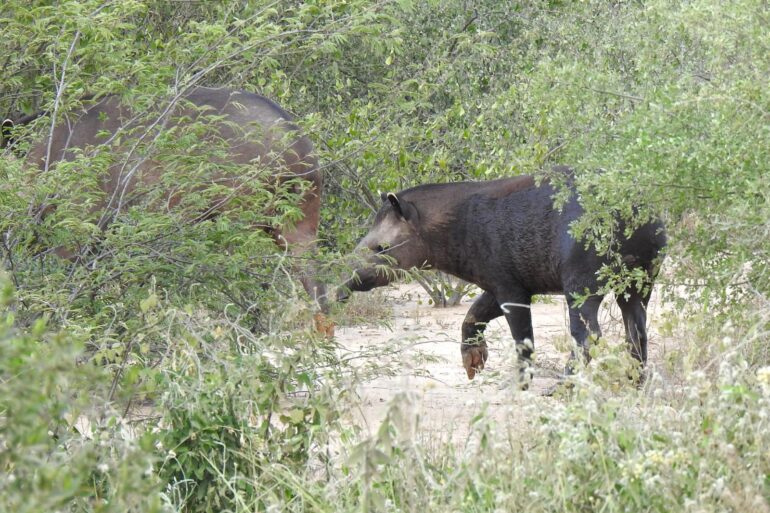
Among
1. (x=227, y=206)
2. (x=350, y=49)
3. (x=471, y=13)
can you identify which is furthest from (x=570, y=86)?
(x=471, y=13)

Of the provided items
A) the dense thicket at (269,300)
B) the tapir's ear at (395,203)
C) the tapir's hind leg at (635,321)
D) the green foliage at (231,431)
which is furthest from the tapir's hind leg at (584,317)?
the green foliage at (231,431)

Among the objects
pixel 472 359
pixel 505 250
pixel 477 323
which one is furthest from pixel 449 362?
pixel 505 250

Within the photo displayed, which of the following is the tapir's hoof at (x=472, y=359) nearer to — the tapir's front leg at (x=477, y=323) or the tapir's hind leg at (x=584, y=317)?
the tapir's front leg at (x=477, y=323)

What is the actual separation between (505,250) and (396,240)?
3.12 feet

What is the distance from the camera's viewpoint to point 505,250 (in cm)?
930

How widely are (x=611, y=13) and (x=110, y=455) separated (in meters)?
10.2

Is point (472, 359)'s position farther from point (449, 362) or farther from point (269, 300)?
point (269, 300)

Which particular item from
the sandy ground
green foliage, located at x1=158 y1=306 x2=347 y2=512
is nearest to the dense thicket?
green foliage, located at x1=158 y1=306 x2=347 y2=512

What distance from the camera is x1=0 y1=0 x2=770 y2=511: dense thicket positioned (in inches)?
169

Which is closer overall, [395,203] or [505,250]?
[505,250]

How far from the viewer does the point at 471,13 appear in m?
14.0

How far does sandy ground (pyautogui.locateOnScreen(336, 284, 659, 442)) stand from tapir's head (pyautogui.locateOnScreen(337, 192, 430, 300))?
19.6 inches

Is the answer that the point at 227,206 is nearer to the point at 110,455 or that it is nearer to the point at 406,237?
the point at 406,237

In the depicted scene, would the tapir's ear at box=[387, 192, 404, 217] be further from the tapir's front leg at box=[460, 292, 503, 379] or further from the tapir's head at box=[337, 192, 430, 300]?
the tapir's front leg at box=[460, 292, 503, 379]
